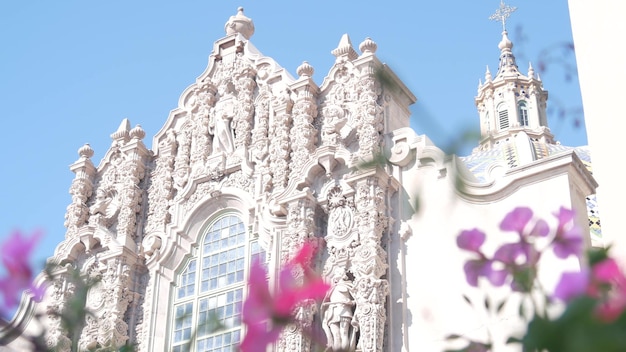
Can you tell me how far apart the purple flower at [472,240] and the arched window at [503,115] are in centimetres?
3260

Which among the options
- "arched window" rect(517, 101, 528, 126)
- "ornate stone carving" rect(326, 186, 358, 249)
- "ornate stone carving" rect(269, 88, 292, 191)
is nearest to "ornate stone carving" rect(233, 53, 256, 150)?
"ornate stone carving" rect(269, 88, 292, 191)

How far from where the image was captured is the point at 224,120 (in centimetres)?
1955

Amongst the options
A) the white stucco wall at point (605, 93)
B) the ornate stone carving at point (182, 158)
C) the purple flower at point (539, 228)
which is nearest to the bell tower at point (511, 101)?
the ornate stone carving at point (182, 158)

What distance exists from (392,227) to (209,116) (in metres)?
5.47

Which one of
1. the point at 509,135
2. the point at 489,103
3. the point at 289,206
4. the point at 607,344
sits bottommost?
the point at 607,344

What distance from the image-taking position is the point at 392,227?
52.9ft

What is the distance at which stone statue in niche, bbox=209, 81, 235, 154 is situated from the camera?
19312mm

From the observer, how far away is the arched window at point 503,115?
3694 cm

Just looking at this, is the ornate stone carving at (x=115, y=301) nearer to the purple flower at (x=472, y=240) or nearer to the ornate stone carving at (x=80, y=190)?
the ornate stone carving at (x=80, y=190)

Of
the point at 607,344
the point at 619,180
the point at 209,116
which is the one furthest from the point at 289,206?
the point at 607,344

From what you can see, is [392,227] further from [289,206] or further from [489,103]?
[489,103]

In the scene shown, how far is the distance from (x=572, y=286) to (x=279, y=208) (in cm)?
1341

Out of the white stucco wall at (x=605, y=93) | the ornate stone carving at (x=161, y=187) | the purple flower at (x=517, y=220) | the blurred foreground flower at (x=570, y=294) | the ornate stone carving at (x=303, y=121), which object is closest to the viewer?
the blurred foreground flower at (x=570, y=294)

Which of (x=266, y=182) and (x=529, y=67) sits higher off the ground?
(x=529, y=67)
